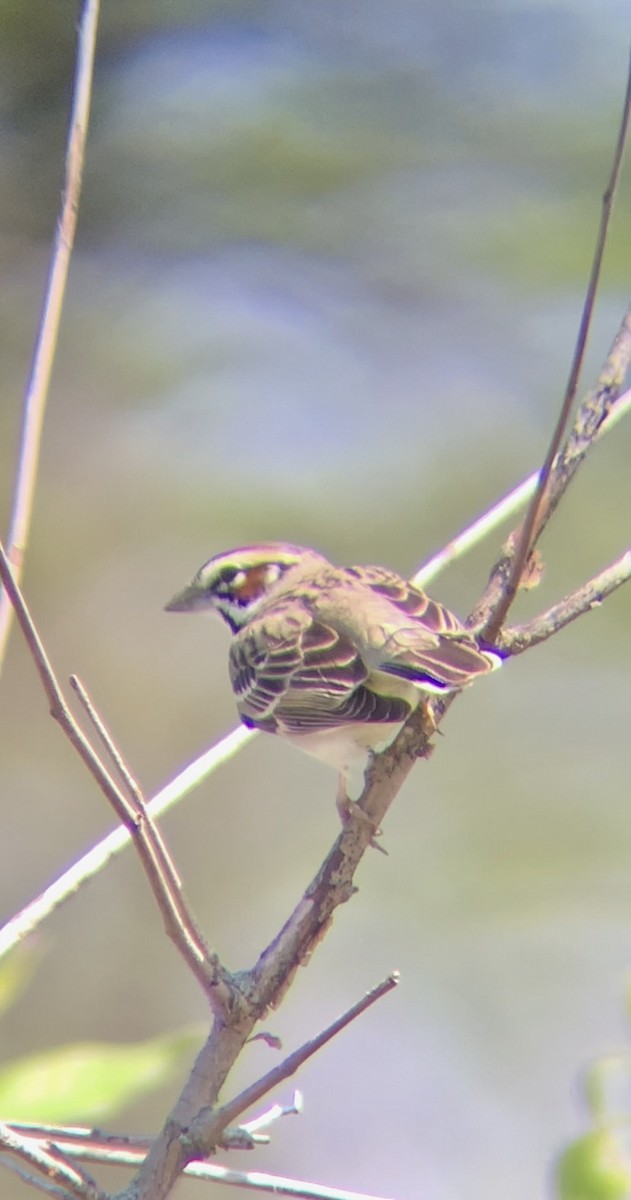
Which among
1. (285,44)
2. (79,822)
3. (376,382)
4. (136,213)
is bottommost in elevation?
(79,822)

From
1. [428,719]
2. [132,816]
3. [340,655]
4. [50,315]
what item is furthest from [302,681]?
[132,816]

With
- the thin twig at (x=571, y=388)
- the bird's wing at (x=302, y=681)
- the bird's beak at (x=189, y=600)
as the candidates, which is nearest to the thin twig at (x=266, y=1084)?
the thin twig at (x=571, y=388)

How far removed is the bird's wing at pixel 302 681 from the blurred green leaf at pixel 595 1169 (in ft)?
2.58

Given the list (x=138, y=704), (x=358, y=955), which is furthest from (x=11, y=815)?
(x=358, y=955)

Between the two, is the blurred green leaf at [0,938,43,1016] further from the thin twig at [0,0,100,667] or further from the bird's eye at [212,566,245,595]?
the bird's eye at [212,566,245,595]

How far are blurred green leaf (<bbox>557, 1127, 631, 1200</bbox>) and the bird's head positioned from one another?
1691 mm

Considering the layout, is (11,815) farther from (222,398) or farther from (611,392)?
(611,392)

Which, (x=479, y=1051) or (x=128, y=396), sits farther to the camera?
(x=128, y=396)

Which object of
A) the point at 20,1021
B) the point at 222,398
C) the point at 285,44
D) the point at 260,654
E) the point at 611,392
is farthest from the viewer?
A: the point at 285,44

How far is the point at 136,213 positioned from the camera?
6820 millimetres

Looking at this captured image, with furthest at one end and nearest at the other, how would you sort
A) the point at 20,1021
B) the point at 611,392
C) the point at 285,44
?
the point at 285,44 → the point at 20,1021 → the point at 611,392

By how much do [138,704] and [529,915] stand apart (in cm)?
192

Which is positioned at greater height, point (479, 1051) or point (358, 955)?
point (358, 955)

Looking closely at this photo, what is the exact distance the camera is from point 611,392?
6.14 feet
